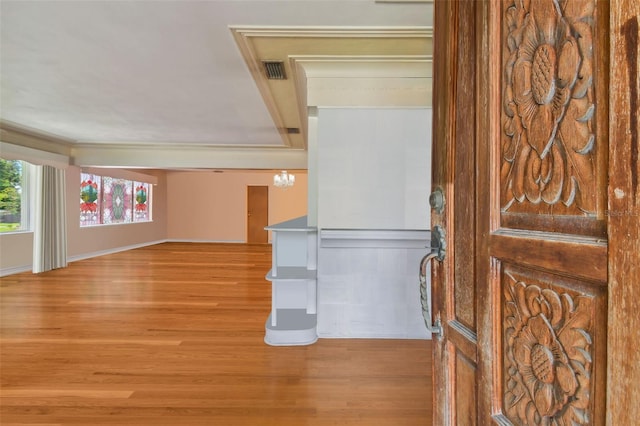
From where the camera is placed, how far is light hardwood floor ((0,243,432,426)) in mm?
2107

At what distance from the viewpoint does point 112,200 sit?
32.5 feet

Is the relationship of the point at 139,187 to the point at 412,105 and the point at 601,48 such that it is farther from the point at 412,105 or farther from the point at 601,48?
the point at 601,48

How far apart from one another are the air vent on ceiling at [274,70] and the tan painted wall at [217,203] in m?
8.57

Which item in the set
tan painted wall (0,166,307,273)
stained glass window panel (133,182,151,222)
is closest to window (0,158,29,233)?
stained glass window panel (133,182,151,222)

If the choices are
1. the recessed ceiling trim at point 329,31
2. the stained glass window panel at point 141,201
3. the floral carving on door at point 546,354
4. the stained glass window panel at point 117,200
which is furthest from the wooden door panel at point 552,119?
the stained glass window panel at point 141,201

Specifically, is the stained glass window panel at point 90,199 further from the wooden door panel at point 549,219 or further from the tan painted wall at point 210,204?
the wooden door panel at point 549,219

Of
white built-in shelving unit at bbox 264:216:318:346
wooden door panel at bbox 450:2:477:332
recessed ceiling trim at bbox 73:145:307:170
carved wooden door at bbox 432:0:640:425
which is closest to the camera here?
carved wooden door at bbox 432:0:640:425

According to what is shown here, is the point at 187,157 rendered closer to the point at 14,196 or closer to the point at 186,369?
the point at 14,196

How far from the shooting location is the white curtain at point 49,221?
660 cm

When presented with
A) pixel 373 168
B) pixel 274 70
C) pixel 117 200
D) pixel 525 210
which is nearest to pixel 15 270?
pixel 117 200

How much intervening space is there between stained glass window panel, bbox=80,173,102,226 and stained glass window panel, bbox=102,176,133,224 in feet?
0.82

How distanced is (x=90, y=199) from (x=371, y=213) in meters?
8.41

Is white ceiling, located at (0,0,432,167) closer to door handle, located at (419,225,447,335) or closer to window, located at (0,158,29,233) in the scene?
window, located at (0,158,29,233)

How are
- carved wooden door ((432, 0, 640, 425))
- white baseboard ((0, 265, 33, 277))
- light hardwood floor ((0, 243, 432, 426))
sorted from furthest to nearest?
white baseboard ((0, 265, 33, 277)) → light hardwood floor ((0, 243, 432, 426)) → carved wooden door ((432, 0, 640, 425))
